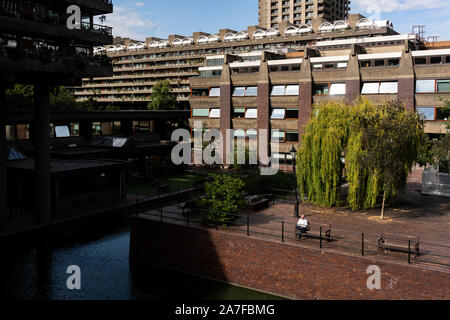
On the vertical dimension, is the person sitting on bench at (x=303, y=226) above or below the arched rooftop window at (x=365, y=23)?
below

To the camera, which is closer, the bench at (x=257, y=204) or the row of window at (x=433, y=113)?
the bench at (x=257, y=204)

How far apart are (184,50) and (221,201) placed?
83901 mm

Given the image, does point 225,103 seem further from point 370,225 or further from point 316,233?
point 316,233

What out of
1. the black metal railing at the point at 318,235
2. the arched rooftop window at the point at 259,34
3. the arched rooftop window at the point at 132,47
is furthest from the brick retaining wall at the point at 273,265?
the arched rooftop window at the point at 132,47

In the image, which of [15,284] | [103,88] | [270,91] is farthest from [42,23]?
[103,88]

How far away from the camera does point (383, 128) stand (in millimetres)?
24344

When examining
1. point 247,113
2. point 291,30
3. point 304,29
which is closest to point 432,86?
point 247,113

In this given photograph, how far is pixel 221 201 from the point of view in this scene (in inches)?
920

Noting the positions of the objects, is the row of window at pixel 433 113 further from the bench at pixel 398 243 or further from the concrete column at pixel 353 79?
the bench at pixel 398 243

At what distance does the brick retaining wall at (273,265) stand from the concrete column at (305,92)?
31.5 meters

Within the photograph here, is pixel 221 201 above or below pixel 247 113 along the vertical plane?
below

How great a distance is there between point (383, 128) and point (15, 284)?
20384 mm

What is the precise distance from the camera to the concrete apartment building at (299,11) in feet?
381

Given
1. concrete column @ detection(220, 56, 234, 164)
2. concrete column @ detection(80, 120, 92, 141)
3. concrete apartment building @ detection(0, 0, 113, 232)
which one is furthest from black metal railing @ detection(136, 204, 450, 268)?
concrete column @ detection(220, 56, 234, 164)
